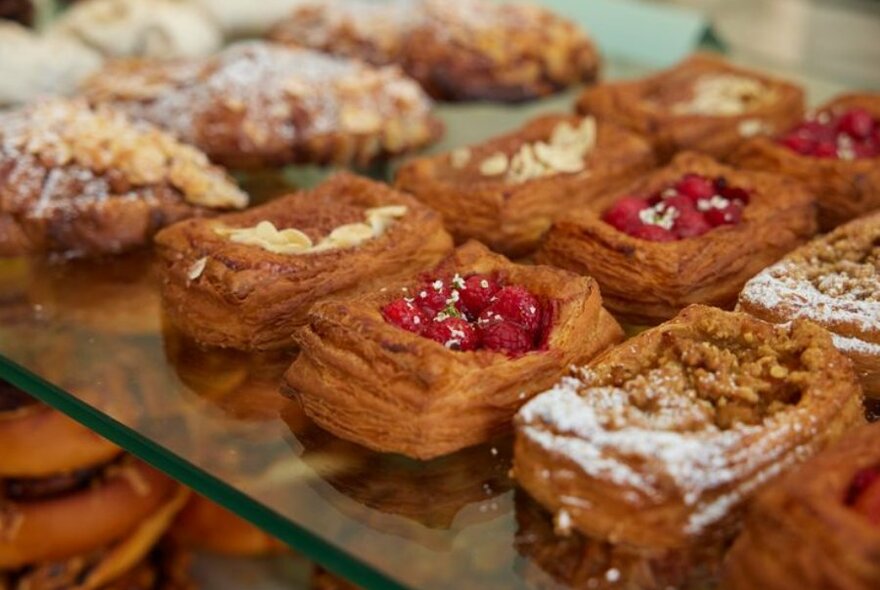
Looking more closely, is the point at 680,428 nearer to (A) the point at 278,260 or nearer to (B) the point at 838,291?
(B) the point at 838,291

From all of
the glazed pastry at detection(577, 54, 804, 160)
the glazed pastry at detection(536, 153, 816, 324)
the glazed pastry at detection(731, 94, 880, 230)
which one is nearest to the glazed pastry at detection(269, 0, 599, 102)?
the glazed pastry at detection(577, 54, 804, 160)

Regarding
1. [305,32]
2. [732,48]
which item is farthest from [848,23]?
[305,32]

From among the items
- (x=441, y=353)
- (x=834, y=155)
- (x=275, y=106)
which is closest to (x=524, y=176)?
(x=834, y=155)

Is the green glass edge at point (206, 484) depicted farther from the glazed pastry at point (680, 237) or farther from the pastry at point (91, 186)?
the glazed pastry at point (680, 237)

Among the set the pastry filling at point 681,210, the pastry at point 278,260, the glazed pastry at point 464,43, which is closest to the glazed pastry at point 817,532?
the pastry filling at point 681,210

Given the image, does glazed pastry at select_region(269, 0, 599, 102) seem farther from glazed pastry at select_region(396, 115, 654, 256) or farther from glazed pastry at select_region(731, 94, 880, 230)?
glazed pastry at select_region(731, 94, 880, 230)

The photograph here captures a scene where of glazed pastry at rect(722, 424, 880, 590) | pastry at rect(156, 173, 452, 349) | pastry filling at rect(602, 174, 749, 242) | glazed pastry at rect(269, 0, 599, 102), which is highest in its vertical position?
glazed pastry at rect(722, 424, 880, 590)

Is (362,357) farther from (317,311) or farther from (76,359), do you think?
(76,359)
